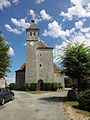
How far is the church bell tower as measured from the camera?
33.8 meters

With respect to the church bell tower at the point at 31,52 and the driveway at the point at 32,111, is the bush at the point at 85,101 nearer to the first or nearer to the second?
the driveway at the point at 32,111

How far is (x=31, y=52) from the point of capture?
3506 centimetres

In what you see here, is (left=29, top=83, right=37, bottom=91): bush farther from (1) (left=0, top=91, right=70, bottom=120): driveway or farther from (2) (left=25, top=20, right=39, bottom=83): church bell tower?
(1) (left=0, top=91, right=70, bottom=120): driveway

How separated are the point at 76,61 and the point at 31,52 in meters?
21.2

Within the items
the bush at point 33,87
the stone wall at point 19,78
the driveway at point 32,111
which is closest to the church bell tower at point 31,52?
the bush at point 33,87

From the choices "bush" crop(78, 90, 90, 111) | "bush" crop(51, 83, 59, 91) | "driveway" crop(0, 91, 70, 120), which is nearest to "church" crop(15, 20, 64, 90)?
"bush" crop(51, 83, 59, 91)

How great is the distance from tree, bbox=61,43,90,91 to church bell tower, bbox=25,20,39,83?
18.6 metres


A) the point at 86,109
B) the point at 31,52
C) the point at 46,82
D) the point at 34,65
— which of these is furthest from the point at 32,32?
→ the point at 86,109

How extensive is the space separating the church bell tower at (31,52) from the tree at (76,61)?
18606 millimetres

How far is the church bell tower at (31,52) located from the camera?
33844 millimetres

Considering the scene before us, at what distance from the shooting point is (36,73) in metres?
34.0

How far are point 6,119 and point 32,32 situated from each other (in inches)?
1229

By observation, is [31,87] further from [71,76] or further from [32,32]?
[71,76]

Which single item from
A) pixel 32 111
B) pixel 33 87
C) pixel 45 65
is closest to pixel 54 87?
pixel 33 87
